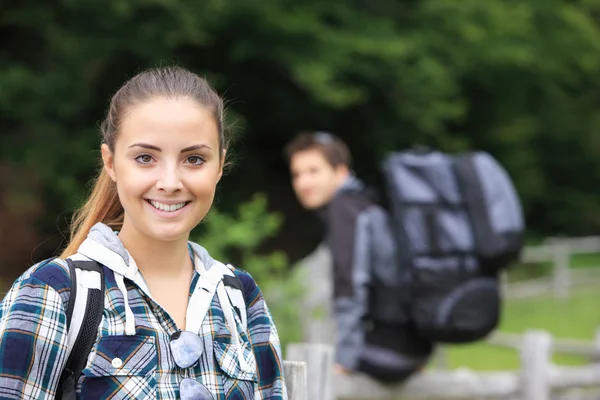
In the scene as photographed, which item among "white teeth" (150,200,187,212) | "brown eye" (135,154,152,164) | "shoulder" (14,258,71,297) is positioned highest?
"brown eye" (135,154,152,164)

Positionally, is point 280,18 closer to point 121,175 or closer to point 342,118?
point 342,118

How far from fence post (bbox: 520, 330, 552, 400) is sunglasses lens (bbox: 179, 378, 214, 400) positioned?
4.38 meters

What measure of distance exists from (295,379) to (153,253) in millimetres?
453

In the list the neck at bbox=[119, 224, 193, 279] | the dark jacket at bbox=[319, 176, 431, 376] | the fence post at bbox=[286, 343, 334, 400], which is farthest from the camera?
the dark jacket at bbox=[319, 176, 431, 376]

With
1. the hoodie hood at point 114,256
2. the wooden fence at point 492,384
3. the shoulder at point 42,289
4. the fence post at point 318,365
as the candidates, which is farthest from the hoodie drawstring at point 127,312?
the wooden fence at point 492,384

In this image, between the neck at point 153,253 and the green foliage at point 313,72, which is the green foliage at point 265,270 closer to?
the green foliage at point 313,72

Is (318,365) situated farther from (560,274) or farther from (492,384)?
(560,274)

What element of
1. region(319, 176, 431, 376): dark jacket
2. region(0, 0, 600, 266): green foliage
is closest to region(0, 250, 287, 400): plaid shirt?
region(319, 176, 431, 376): dark jacket

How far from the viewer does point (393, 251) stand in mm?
4574

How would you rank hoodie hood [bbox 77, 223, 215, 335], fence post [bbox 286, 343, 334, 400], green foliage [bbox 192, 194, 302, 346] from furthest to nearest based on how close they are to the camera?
green foliage [bbox 192, 194, 302, 346]
fence post [bbox 286, 343, 334, 400]
hoodie hood [bbox 77, 223, 215, 335]

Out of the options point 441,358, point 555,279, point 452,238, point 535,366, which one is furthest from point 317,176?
point 555,279

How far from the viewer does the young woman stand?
5.54 feet

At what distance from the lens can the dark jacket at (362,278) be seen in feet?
14.8

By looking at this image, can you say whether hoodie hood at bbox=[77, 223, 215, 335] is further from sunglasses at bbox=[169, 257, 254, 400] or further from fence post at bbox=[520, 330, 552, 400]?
fence post at bbox=[520, 330, 552, 400]
